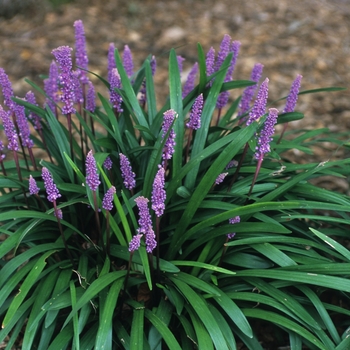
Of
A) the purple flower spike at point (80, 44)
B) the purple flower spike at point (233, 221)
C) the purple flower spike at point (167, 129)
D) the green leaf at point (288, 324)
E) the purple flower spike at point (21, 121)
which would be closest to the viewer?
the purple flower spike at point (167, 129)

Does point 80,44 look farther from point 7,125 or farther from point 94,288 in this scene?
point 94,288

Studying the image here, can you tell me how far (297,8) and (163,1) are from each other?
2136mm

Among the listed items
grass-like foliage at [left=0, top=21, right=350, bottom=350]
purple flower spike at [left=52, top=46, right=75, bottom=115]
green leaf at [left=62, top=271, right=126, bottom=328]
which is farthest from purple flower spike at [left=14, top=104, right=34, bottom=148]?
green leaf at [left=62, top=271, right=126, bottom=328]

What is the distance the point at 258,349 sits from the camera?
289 cm

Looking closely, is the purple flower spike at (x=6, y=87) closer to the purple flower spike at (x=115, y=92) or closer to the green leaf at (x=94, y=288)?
the purple flower spike at (x=115, y=92)

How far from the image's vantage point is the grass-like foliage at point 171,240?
2.68 metres

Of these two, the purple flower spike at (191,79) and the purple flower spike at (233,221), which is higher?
the purple flower spike at (191,79)

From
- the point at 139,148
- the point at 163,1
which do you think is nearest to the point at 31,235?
the point at 139,148

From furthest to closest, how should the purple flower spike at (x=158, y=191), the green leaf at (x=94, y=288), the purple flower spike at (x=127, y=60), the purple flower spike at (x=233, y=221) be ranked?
the purple flower spike at (x=127, y=60)
the purple flower spike at (x=233, y=221)
the green leaf at (x=94, y=288)
the purple flower spike at (x=158, y=191)

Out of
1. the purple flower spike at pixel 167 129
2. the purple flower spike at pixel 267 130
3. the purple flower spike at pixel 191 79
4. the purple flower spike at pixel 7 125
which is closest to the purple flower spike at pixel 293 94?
the purple flower spike at pixel 267 130

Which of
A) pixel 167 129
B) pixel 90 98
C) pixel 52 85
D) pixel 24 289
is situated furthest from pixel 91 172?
pixel 52 85

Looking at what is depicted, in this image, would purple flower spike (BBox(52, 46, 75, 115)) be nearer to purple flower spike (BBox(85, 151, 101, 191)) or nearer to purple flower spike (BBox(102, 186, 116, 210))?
purple flower spike (BBox(85, 151, 101, 191))

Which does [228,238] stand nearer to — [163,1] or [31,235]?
[31,235]

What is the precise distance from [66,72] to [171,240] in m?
1.22
